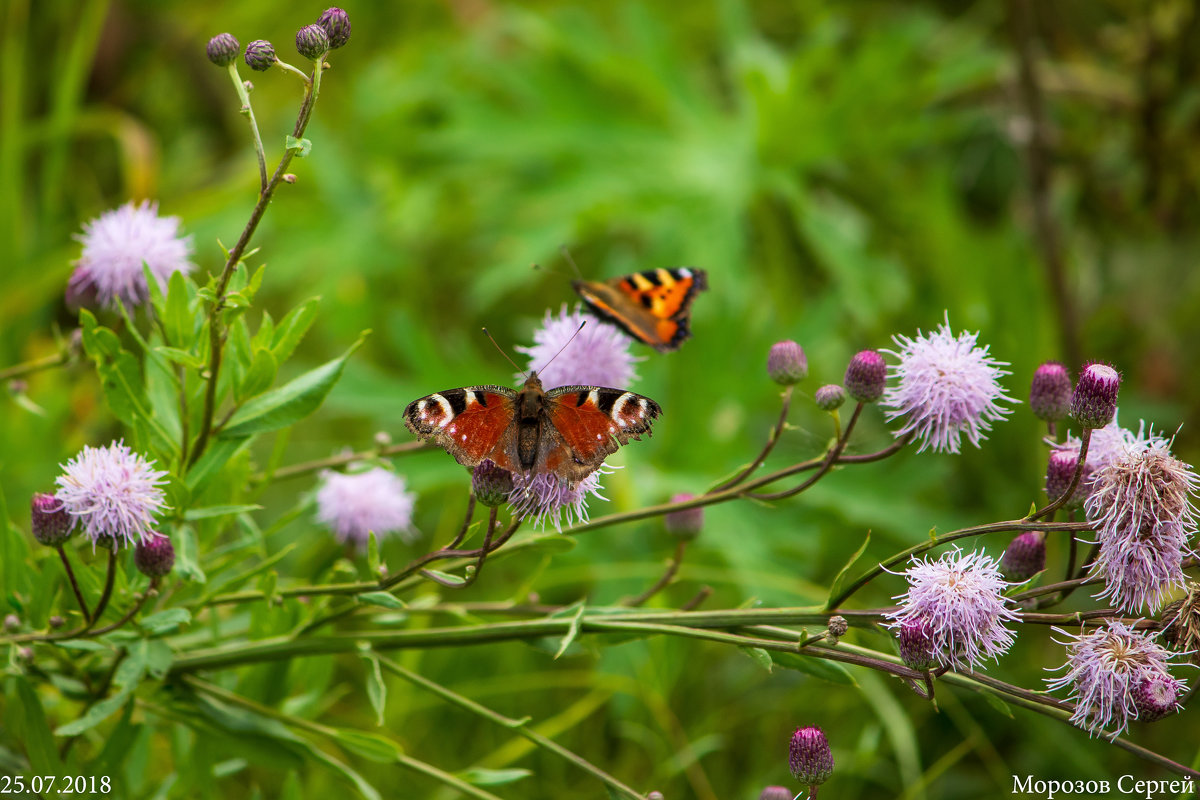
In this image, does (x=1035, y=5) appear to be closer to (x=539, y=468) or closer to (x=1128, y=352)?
(x=1128, y=352)

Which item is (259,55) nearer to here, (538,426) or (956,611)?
(538,426)

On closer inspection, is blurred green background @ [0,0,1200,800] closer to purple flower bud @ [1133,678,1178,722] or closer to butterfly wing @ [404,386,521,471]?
butterfly wing @ [404,386,521,471]

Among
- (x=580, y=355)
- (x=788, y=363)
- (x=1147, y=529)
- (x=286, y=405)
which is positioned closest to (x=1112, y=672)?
(x=1147, y=529)

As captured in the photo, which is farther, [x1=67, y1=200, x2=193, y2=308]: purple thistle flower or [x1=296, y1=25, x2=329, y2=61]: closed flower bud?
[x1=67, y1=200, x2=193, y2=308]: purple thistle flower

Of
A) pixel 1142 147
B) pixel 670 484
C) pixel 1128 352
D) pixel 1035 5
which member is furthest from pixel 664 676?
pixel 1035 5

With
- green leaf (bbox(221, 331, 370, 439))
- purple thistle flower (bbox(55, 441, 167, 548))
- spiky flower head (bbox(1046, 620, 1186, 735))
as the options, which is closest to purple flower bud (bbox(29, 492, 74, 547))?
purple thistle flower (bbox(55, 441, 167, 548))

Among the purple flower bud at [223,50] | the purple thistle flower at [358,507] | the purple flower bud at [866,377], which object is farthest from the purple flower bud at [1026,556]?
the purple flower bud at [223,50]
